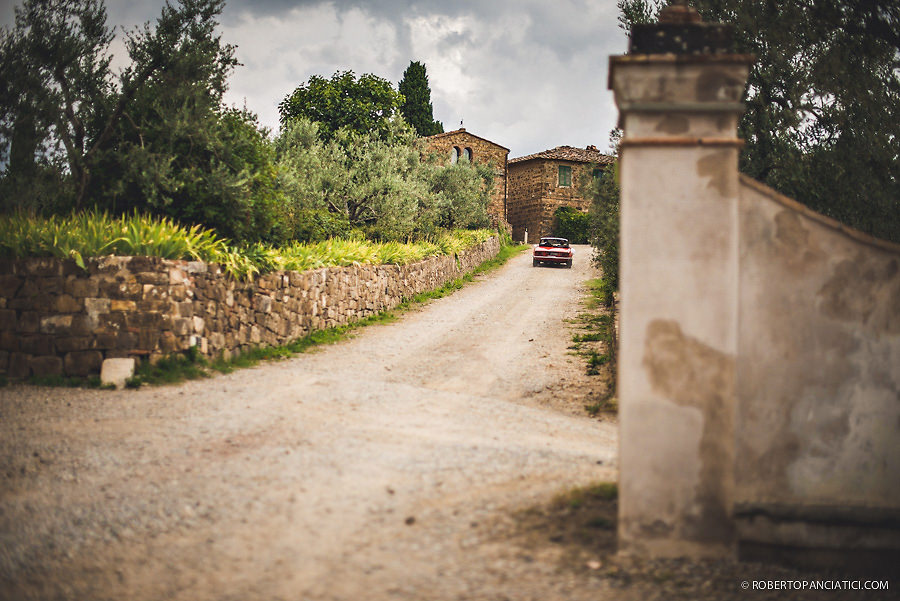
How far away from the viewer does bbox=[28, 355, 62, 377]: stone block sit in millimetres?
8734

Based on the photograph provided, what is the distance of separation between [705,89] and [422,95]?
151 feet

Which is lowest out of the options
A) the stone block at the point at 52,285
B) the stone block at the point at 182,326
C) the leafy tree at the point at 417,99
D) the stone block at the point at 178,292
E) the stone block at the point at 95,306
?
the stone block at the point at 182,326

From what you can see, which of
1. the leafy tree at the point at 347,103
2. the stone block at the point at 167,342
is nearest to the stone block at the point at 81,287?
the stone block at the point at 167,342

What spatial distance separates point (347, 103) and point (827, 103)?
25841 millimetres

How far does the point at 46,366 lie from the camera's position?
8.74 meters

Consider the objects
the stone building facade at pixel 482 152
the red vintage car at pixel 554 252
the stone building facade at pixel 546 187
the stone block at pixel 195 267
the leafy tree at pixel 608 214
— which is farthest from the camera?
the stone building facade at pixel 546 187

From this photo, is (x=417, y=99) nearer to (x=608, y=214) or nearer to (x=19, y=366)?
(x=608, y=214)

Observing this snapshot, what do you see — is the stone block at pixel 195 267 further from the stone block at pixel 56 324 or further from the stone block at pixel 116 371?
the stone block at pixel 56 324

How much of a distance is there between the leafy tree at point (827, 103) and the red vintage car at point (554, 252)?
68.1 feet

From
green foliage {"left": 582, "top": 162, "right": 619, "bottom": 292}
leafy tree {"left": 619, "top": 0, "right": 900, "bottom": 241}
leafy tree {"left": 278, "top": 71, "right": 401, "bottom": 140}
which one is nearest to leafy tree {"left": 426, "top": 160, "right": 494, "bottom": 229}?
leafy tree {"left": 278, "top": 71, "right": 401, "bottom": 140}

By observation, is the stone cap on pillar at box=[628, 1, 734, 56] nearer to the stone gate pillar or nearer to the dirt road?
the stone gate pillar

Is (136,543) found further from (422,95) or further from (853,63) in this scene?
(422,95)

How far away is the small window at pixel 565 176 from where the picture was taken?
47922 millimetres

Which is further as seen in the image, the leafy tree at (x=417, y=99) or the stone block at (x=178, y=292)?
the leafy tree at (x=417, y=99)
